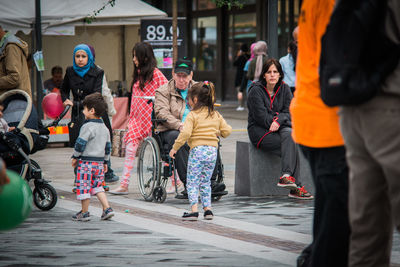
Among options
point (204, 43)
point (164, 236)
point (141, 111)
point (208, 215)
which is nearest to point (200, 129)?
point (208, 215)

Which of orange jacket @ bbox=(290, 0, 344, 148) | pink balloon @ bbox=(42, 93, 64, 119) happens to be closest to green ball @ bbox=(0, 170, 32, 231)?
orange jacket @ bbox=(290, 0, 344, 148)

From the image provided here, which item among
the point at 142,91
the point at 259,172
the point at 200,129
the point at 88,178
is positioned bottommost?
the point at 259,172

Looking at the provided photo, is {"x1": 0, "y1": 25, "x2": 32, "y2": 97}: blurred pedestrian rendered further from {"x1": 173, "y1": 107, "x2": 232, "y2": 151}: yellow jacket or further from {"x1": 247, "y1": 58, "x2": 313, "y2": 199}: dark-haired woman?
{"x1": 247, "y1": 58, "x2": 313, "y2": 199}: dark-haired woman

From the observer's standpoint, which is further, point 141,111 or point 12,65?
point 141,111

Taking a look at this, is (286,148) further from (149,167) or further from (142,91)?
(142,91)

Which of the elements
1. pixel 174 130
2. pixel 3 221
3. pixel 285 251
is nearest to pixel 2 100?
pixel 174 130

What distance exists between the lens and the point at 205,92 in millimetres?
7762

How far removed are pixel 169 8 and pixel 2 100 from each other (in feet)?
71.4

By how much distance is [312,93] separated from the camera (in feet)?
13.3

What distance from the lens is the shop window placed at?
27.8 metres

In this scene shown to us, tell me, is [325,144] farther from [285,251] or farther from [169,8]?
[169,8]

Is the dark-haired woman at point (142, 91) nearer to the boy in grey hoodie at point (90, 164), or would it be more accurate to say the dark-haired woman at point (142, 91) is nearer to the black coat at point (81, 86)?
the black coat at point (81, 86)

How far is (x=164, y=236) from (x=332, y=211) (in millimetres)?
2961

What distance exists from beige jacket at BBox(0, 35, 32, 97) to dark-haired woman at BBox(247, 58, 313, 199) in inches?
99.5
